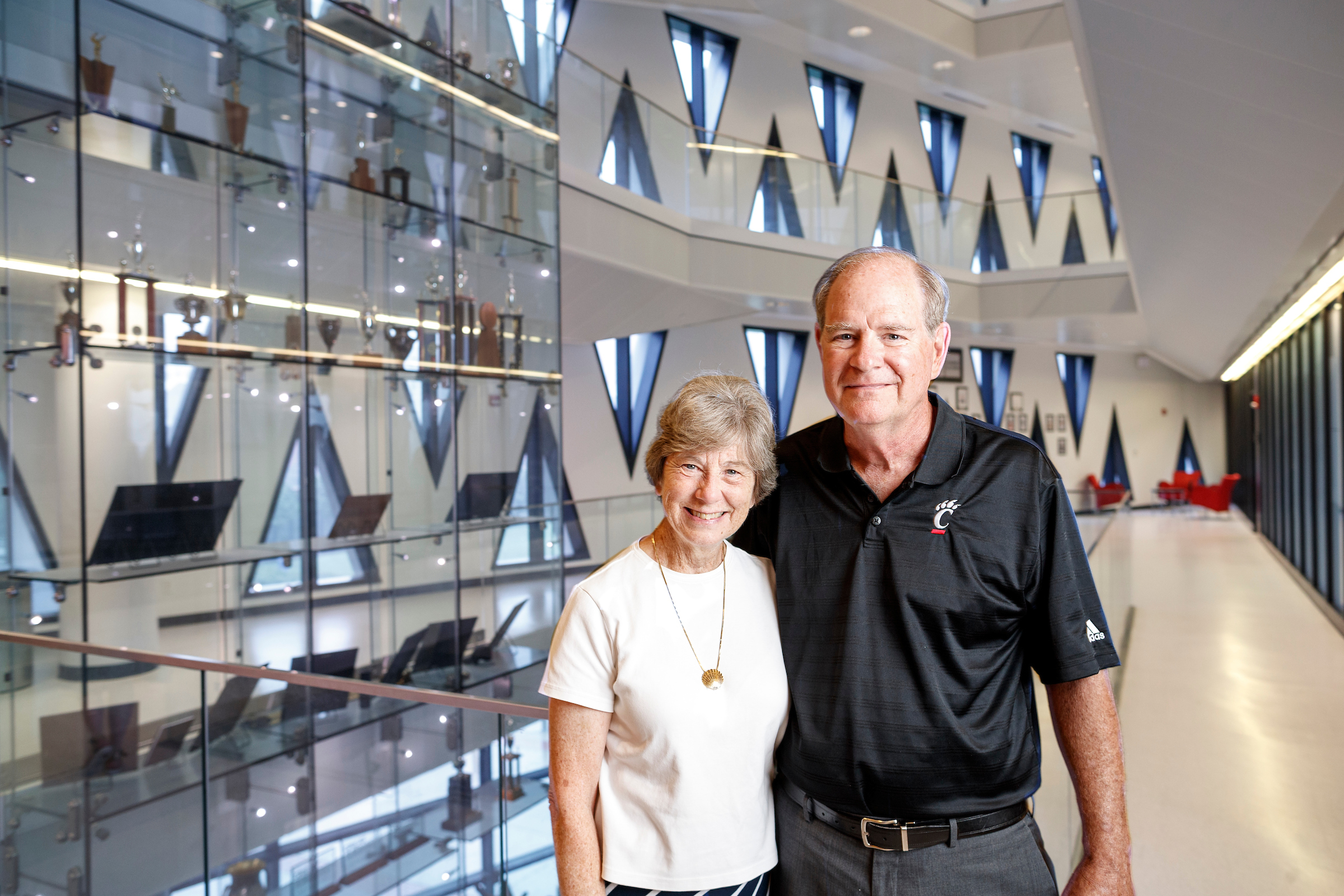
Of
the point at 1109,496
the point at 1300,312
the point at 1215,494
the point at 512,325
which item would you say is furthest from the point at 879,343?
the point at 1215,494

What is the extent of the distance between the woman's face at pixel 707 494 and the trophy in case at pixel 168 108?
464 cm

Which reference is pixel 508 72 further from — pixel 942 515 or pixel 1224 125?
pixel 942 515

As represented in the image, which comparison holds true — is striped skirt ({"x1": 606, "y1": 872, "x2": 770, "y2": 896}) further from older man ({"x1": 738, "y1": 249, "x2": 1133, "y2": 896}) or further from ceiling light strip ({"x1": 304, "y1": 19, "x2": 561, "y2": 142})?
ceiling light strip ({"x1": 304, "y1": 19, "x2": 561, "y2": 142})

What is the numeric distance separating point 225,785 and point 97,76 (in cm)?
373

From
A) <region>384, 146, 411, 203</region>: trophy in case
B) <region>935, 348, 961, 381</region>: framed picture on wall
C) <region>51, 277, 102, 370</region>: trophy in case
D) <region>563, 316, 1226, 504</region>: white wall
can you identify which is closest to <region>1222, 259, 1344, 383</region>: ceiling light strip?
<region>935, 348, 961, 381</region>: framed picture on wall

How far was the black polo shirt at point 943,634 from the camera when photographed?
147 centimetres

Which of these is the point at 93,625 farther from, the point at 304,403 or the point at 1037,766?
the point at 1037,766

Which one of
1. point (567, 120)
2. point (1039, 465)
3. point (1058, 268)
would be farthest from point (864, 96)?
point (1039, 465)

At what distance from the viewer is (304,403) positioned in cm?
539

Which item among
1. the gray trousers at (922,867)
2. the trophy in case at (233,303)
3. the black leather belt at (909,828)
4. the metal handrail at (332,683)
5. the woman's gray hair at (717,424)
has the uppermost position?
the trophy in case at (233,303)

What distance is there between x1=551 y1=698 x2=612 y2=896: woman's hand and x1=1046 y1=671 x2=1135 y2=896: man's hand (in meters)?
0.78

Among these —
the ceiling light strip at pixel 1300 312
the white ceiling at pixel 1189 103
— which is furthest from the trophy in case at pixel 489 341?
the ceiling light strip at pixel 1300 312

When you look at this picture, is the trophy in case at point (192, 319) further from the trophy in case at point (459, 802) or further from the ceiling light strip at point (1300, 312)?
the ceiling light strip at point (1300, 312)

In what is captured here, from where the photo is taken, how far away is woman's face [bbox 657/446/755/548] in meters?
1.47
